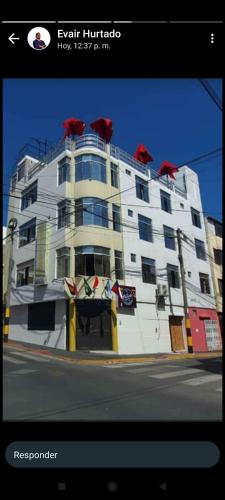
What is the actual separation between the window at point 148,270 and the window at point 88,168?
6463 millimetres

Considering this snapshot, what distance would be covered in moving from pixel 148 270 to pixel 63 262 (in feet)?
21.7

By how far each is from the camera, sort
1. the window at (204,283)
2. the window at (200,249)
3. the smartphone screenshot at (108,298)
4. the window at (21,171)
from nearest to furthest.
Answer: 1. the smartphone screenshot at (108,298)
2. the window at (21,171)
3. the window at (204,283)
4. the window at (200,249)

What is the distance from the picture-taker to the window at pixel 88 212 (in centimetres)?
2052

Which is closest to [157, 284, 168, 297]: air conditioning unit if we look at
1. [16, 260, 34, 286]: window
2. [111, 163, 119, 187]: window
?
[111, 163, 119, 187]: window

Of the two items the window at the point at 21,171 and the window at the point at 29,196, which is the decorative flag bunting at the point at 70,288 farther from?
the window at the point at 21,171

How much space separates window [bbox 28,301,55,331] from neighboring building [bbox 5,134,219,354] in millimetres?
62

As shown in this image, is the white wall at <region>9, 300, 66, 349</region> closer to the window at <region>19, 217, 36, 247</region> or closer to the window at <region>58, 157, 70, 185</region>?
the window at <region>19, 217, 36, 247</region>

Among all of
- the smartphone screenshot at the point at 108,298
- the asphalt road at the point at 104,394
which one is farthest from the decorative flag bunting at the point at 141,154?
the asphalt road at the point at 104,394

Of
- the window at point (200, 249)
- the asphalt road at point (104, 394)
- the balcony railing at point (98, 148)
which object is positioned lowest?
the asphalt road at point (104, 394)

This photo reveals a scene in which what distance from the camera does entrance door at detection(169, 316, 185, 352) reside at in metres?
24.8
